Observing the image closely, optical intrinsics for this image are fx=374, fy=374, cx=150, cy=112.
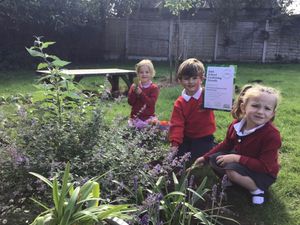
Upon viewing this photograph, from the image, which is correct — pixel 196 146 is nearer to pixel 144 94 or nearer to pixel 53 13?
pixel 144 94

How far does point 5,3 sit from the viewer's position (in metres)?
12.3

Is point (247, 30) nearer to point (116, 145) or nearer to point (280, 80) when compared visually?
point (280, 80)

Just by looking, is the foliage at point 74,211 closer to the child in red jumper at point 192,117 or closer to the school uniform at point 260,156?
the school uniform at point 260,156

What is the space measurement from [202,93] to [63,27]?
11542 mm

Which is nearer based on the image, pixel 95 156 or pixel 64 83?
pixel 95 156

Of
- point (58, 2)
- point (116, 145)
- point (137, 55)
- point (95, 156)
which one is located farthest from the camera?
point (137, 55)

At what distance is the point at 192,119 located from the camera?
3990mm

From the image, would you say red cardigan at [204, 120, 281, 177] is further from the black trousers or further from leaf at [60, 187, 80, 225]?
leaf at [60, 187, 80, 225]

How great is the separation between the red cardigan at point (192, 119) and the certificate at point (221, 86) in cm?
35

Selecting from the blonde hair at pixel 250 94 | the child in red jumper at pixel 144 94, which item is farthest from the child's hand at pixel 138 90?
the blonde hair at pixel 250 94

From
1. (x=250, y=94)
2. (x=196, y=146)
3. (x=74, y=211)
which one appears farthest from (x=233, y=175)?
(x=74, y=211)

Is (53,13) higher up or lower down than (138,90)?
higher up

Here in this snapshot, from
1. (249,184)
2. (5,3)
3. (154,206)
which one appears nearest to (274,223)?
(249,184)

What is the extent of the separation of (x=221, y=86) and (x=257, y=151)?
736 mm
